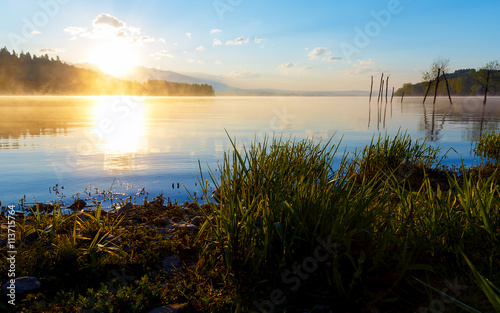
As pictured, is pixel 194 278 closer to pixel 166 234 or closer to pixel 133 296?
pixel 133 296

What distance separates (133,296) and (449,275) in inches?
133

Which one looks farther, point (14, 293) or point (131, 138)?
point (131, 138)

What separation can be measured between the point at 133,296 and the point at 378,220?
118 inches

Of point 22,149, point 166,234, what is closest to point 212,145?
point 22,149

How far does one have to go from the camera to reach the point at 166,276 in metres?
4.04

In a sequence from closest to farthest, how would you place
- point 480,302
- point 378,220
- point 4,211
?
1. point 480,302
2. point 378,220
3. point 4,211

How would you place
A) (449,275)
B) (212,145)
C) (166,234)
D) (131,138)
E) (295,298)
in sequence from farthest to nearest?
1. (131,138)
2. (212,145)
3. (166,234)
4. (449,275)
5. (295,298)

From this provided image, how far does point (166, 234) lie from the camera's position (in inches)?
207

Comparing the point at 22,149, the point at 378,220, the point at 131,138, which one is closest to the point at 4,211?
the point at 378,220

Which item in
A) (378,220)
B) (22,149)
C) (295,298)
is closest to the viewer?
(295,298)

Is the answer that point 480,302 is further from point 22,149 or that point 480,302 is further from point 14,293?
point 22,149

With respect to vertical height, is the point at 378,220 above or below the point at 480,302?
above

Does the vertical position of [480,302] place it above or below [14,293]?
above

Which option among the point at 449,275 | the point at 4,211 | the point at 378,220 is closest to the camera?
the point at 449,275
